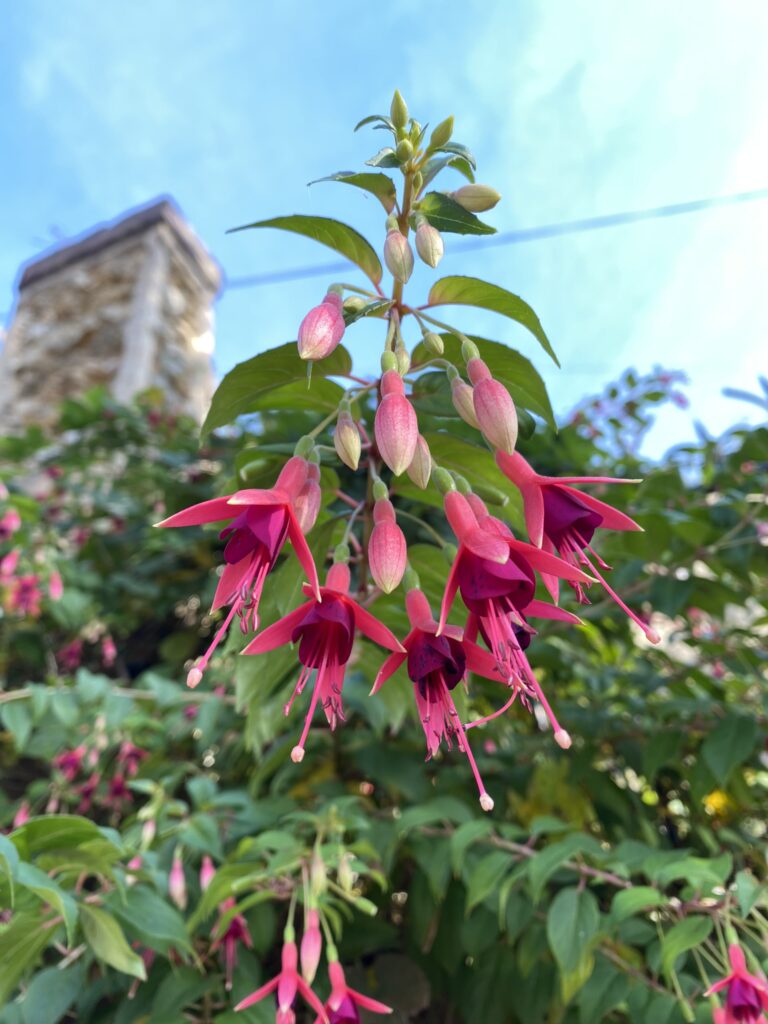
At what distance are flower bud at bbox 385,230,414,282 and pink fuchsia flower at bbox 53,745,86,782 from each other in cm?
114

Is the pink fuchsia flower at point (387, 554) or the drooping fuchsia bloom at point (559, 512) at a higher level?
the drooping fuchsia bloom at point (559, 512)

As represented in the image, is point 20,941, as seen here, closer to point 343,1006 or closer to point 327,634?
point 343,1006

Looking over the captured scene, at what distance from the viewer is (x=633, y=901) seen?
0.64 meters

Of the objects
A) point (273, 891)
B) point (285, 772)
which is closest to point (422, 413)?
point (273, 891)

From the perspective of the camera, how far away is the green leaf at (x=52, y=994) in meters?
0.65

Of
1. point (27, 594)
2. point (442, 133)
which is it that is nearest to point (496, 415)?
point (442, 133)

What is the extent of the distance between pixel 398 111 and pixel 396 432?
28cm

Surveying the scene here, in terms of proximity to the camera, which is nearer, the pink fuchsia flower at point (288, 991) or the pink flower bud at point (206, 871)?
the pink fuchsia flower at point (288, 991)

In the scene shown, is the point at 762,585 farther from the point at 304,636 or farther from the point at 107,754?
the point at 107,754

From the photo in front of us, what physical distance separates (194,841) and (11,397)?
2872 millimetres

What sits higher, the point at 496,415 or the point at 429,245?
the point at 429,245

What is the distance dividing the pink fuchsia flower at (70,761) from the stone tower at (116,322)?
1.88 meters

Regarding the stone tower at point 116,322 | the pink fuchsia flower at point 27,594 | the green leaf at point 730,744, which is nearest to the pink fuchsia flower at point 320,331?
the green leaf at point 730,744

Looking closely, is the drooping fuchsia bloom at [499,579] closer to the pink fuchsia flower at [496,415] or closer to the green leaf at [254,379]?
the pink fuchsia flower at [496,415]
